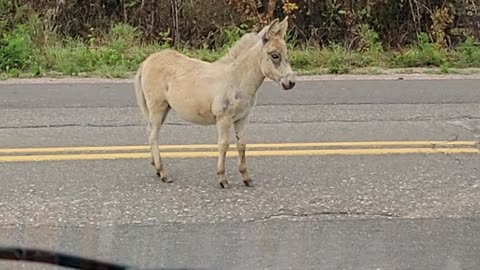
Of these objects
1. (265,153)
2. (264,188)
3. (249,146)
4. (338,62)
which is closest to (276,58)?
(264,188)

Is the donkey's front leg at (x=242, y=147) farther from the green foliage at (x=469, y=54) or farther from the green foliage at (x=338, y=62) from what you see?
the green foliage at (x=469, y=54)

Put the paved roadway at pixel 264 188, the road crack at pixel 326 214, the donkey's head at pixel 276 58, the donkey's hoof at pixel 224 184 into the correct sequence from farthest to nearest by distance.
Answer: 1. the donkey's hoof at pixel 224 184
2. the donkey's head at pixel 276 58
3. the road crack at pixel 326 214
4. the paved roadway at pixel 264 188

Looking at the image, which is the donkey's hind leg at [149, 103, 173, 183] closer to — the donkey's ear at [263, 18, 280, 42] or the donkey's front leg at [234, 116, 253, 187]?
the donkey's front leg at [234, 116, 253, 187]

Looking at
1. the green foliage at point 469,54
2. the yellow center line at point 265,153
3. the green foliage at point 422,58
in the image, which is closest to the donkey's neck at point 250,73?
the yellow center line at point 265,153

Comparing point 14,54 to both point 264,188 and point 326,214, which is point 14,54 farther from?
point 326,214

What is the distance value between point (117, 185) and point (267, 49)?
4.68 feet

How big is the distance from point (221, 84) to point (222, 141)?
40 cm

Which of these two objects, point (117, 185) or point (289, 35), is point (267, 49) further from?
point (289, 35)

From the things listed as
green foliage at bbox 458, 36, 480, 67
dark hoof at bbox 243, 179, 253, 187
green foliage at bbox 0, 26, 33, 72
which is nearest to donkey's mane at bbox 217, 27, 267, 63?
dark hoof at bbox 243, 179, 253, 187

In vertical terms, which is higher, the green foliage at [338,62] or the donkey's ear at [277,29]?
Answer: the donkey's ear at [277,29]

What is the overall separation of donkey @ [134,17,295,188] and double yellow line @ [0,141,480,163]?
2.38 feet

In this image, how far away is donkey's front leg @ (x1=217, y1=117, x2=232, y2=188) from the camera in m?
6.57

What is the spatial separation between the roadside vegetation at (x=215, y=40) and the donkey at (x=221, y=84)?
515 centimetres

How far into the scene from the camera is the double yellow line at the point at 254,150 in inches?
297
